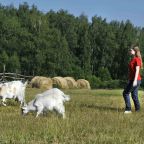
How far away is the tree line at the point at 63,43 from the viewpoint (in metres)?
101

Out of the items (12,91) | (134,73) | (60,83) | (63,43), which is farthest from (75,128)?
(63,43)

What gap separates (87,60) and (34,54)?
12.5 metres

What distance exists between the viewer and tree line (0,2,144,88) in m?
101

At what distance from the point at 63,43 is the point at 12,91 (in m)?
84.6

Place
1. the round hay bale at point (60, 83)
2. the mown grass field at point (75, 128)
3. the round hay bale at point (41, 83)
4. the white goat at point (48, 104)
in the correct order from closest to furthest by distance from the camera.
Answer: the mown grass field at point (75, 128) < the white goat at point (48, 104) < the round hay bale at point (41, 83) < the round hay bale at point (60, 83)

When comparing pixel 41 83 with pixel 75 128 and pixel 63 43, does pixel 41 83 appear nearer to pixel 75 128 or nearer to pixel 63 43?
pixel 75 128

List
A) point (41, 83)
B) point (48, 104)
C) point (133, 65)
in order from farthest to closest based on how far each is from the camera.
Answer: point (41, 83) → point (133, 65) → point (48, 104)

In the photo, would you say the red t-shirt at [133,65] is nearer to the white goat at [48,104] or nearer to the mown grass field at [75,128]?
the mown grass field at [75,128]

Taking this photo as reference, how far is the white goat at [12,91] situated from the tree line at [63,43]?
7289cm

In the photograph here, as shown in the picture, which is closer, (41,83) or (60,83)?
(41,83)

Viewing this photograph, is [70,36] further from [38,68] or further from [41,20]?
[38,68]

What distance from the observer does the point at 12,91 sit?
20875mm

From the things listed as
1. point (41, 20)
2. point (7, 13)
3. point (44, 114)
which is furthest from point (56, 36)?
point (44, 114)

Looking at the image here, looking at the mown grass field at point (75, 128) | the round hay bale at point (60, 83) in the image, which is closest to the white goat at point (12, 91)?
the mown grass field at point (75, 128)
